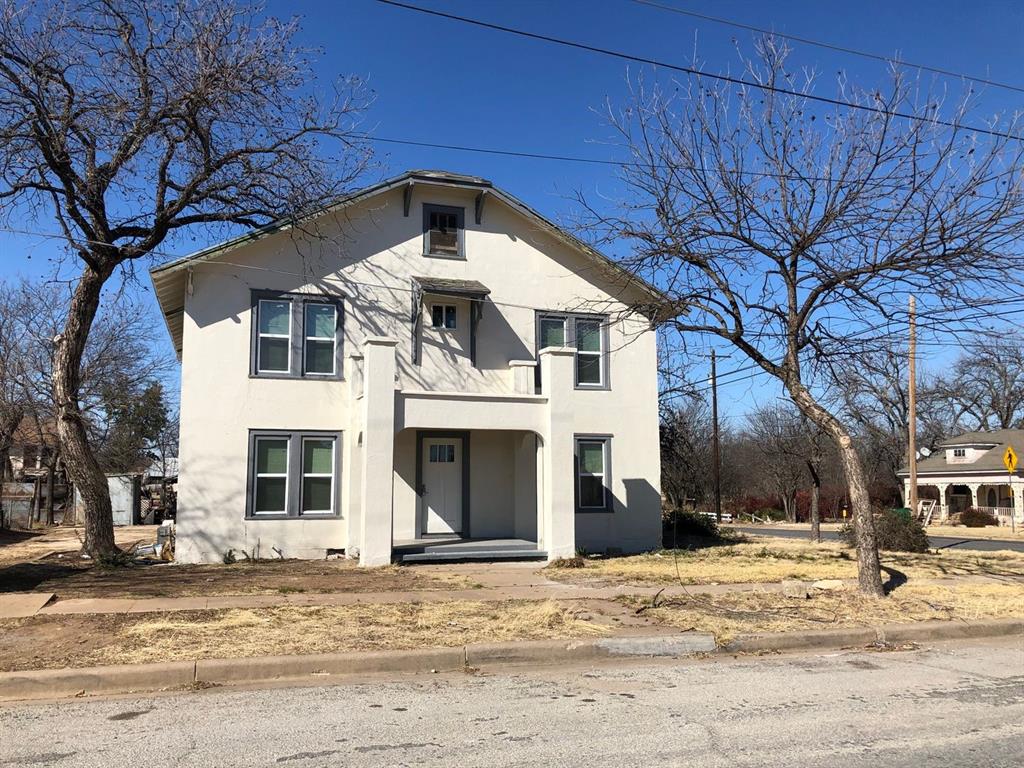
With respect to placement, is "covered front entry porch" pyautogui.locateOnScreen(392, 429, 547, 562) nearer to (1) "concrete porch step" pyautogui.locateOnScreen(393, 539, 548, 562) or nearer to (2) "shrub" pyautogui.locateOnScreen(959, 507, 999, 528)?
(1) "concrete porch step" pyautogui.locateOnScreen(393, 539, 548, 562)

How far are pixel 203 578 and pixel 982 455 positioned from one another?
44.7 meters

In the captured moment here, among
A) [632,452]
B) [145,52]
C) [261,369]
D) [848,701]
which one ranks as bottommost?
[848,701]

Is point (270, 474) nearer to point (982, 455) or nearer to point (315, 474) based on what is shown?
point (315, 474)

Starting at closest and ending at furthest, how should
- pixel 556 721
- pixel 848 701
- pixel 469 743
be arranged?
1. pixel 469 743
2. pixel 556 721
3. pixel 848 701

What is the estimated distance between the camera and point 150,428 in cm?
4500

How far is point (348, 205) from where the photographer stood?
17.5m

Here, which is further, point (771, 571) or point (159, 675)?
point (771, 571)

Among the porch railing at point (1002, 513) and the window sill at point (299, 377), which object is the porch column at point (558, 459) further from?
the porch railing at point (1002, 513)

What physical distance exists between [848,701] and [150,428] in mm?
44559

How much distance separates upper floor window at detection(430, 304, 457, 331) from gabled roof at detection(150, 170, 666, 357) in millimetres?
2690

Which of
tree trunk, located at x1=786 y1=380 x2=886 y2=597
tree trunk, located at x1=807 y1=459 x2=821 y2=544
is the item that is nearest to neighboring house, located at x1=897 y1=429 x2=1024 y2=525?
tree trunk, located at x1=807 y1=459 x2=821 y2=544

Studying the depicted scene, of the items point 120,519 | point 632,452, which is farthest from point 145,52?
point 120,519

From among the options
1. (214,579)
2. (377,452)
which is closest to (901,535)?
(377,452)

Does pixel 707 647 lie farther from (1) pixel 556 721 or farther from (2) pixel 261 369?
(2) pixel 261 369
